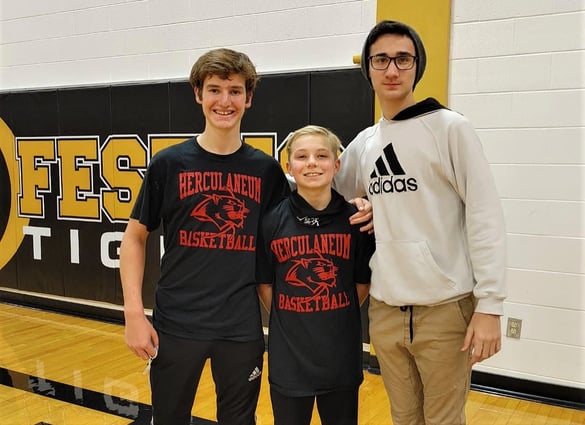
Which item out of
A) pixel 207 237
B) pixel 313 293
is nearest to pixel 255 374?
pixel 313 293

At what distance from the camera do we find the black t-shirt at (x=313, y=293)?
5.40ft

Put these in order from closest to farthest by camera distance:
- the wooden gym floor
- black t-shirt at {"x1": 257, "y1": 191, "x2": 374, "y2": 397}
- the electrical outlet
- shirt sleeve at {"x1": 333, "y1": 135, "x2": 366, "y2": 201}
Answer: black t-shirt at {"x1": 257, "y1": 191, "x2": 374, "y2": 397}, shirt sleeve at {"x1": 333, "y1": 135, "x2": 366, "y2": 201}, the wooden gym floor, the electrical outlet

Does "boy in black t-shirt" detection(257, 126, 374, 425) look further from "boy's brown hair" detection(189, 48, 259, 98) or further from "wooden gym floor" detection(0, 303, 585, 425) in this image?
"wooden gym floor" detection(0, 303, 585, 425)

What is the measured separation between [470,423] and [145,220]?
6.62ft

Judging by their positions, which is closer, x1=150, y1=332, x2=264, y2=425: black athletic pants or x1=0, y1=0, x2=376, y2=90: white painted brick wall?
x1=150, y1=332, x2=264, y2=425: black athletic pants

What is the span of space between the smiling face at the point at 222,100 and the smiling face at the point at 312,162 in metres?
0.21

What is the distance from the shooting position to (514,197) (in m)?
3.11

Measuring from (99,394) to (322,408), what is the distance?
6.02ft

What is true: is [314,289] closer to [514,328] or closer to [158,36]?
[514,328]

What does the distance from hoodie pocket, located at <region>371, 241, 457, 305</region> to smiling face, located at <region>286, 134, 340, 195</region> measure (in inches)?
10.6

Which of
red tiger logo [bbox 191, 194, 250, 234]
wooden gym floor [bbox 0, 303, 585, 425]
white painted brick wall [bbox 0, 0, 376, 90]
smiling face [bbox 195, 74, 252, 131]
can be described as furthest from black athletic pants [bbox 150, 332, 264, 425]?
white painted brick wall [bbox 0, 0, 376, 90]

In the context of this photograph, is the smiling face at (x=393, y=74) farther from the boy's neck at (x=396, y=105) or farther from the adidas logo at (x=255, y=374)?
the adidas logo at (x=255, y=374)

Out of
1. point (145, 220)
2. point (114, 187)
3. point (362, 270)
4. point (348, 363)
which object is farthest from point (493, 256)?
point (114, 187)

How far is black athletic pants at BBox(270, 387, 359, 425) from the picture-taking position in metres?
1.67
